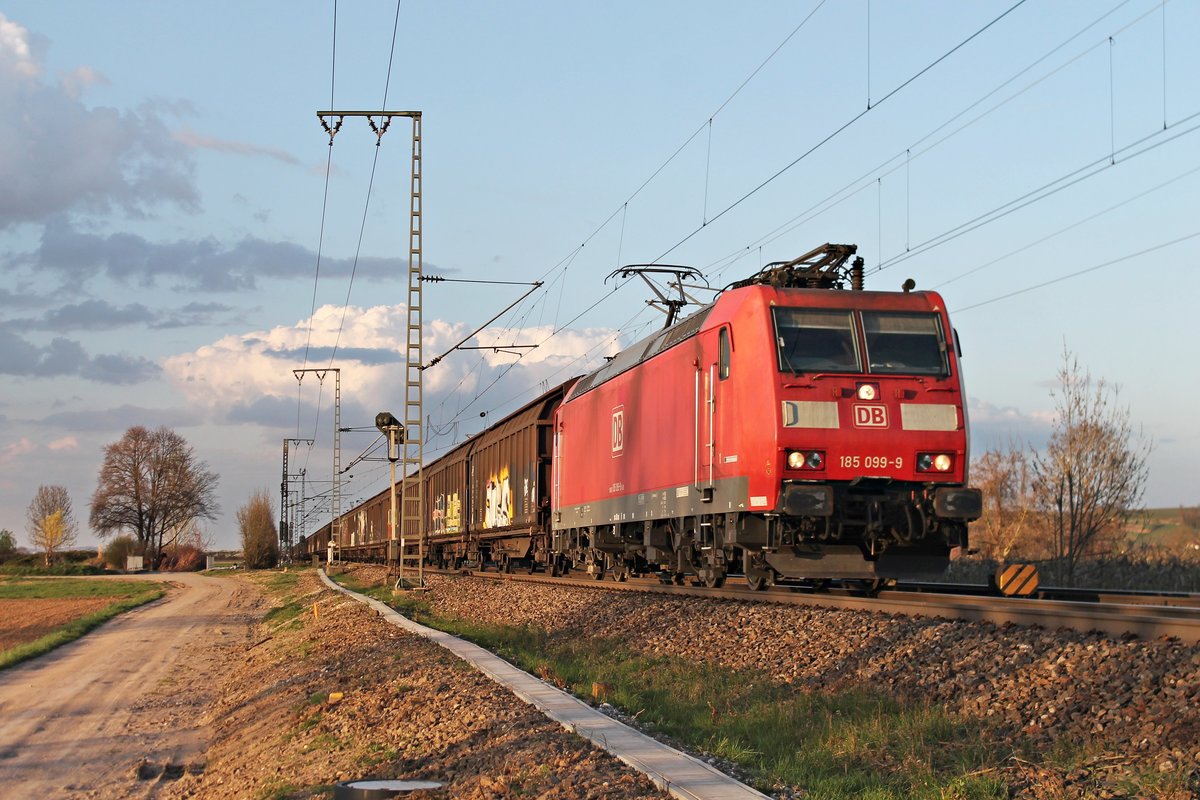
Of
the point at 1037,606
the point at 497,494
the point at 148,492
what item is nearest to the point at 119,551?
the point at 148,492

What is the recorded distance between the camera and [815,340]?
48.4 feet

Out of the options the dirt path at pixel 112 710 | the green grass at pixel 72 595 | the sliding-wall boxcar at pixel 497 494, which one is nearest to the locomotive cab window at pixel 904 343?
the dirt path at pixel 112 710

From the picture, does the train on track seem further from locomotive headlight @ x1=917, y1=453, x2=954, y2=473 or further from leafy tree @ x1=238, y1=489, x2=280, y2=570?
leafy tree @ x1=238, y1=489, x2=280, y2=570

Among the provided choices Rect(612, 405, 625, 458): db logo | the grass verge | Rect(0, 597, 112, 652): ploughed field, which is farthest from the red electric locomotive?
Rect(0, 597, 112, 652): ploughed field

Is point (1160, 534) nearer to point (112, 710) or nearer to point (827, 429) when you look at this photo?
point (827, 429)

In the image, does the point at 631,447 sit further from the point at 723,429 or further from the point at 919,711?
the point at 919,711

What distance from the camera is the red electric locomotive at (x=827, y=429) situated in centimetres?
1414

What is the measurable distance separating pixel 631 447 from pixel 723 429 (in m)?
5.00

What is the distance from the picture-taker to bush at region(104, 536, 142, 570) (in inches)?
3915

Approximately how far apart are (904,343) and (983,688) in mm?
6490

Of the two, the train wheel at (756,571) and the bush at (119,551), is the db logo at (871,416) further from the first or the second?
the bush at (119,551)

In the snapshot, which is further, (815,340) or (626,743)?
(815,340)

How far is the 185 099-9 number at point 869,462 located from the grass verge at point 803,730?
10.5 feet

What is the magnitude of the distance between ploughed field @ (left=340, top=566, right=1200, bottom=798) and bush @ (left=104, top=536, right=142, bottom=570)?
3690 inches
